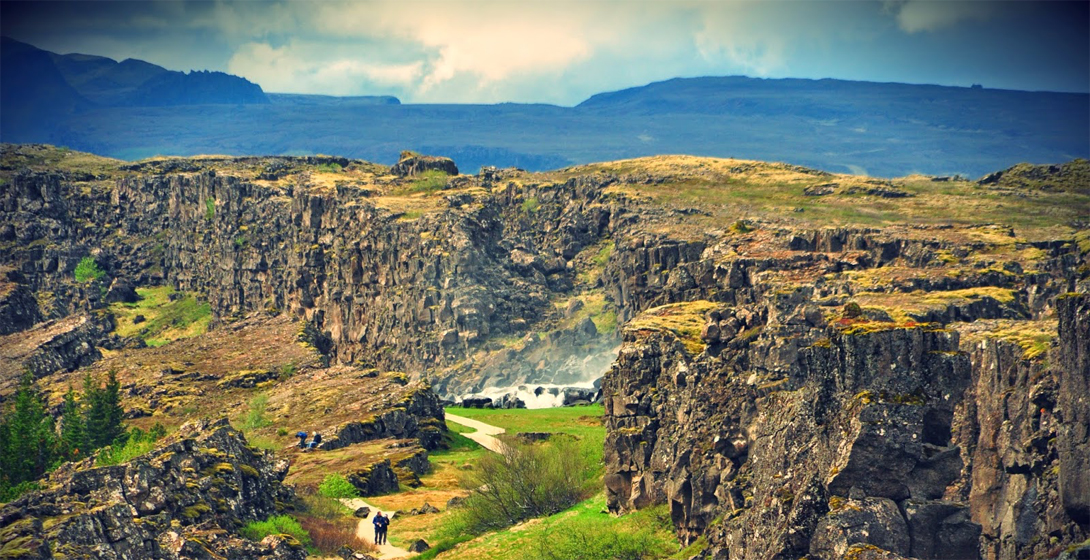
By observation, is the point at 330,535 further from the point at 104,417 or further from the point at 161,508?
the point at 104,417

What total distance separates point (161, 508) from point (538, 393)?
114132 mm

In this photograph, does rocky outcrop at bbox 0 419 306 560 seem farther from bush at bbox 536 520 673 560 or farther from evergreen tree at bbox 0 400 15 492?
evergreen tree at bbox 0 400 15 492

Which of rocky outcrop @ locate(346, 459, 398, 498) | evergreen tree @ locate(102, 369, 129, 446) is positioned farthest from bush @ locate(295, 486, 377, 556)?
evergreen tree @ locate(102, 369, 129, 446)

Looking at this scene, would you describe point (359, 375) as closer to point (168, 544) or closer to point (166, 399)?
point (166, 399)

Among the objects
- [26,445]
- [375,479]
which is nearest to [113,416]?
[26,445]

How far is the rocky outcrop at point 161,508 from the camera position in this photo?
65688 mm

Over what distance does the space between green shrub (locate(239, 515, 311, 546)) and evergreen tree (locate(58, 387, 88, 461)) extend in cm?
4650

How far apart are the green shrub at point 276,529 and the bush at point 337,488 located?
16396mm

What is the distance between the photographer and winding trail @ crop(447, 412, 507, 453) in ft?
445

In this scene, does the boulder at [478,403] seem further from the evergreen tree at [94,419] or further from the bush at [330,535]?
the bush at [330,535]

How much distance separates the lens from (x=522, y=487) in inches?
3844

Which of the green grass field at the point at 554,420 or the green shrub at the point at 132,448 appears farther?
the green grass field at the point at 554,420

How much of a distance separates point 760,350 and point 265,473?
3203 cm

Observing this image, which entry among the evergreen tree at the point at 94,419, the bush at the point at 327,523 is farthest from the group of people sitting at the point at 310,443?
the bush at the point at 327,523
